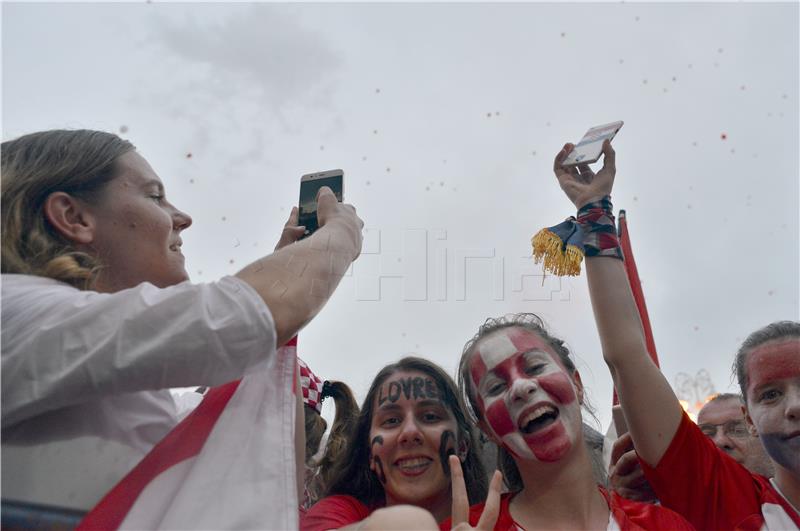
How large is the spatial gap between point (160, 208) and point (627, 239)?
87.9 inches

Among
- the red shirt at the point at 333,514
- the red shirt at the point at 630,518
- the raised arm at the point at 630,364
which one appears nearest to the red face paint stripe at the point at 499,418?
the red shirt at the point at 630,518

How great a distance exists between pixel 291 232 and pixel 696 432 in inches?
59.6

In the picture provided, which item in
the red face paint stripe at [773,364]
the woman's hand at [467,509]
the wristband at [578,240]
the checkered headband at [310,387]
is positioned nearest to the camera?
the woman's hand at [467,509]

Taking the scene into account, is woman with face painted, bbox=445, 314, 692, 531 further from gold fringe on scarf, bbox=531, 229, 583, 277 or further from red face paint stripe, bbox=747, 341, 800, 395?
red face paint stripe, bbox=747, 341, 800, 395

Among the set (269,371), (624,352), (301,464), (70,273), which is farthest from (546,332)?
(70,273)

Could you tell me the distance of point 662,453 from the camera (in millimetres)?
2459

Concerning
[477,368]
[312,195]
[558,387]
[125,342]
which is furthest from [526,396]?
[125,342]

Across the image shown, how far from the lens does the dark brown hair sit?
3.05 m

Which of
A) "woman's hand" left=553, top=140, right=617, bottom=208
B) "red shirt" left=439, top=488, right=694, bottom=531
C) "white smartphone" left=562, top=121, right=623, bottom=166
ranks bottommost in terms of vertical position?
"red shirt" left=439, top=488, right=694, bottom=531

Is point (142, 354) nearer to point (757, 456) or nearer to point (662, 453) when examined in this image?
point (662, 453)

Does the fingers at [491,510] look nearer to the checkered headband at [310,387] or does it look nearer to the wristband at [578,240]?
the wristband at [578,240]

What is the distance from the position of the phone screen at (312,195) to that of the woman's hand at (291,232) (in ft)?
0.08

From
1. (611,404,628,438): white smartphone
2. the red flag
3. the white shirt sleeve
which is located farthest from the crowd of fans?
the red flag

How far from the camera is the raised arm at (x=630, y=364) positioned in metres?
2.46
